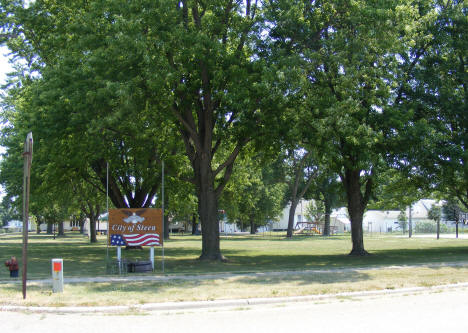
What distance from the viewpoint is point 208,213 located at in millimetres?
21594

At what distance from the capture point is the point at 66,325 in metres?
8.64

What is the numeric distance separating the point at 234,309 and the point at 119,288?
381 cm

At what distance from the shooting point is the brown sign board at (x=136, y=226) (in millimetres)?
17453

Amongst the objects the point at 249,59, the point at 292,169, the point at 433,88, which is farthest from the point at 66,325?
the point at 292,169

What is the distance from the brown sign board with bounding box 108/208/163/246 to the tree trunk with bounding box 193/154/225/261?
13.9 feet

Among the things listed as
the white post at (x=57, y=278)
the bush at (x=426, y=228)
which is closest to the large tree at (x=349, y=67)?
the white post at (x=57, y=278)

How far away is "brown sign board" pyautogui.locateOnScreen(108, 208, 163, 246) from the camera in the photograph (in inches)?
687

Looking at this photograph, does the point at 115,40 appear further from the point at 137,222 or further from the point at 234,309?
the point at 234,309

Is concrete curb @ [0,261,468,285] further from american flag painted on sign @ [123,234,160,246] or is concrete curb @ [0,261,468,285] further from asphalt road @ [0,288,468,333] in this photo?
asphalt road @ [0,288,468,333]

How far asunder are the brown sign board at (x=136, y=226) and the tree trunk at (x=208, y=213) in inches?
166

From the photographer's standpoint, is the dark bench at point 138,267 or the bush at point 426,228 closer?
the dark bench at point 138,267

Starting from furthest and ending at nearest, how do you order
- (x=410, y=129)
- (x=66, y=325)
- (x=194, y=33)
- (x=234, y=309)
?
(x=410, y=129) < (x=194, y=33) < (x=234, y=309) < (x=66, y=325)

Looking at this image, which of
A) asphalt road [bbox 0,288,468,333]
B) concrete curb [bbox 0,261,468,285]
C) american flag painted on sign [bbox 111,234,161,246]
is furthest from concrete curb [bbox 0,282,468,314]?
american flag painted on sign [bbox 111,234,161,246]

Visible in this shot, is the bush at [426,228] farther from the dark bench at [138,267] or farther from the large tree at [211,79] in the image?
the dark bench at [138,267]
